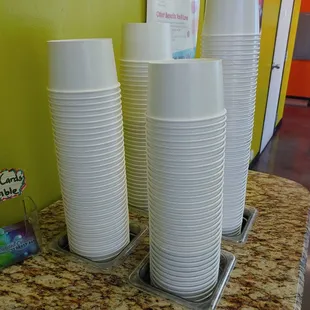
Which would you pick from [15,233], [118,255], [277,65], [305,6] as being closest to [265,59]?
[277,65]

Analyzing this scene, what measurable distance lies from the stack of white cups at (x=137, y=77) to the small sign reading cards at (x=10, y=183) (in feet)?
1.01

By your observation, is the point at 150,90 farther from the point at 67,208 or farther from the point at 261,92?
the point at 261,92

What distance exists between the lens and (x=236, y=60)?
76 cm

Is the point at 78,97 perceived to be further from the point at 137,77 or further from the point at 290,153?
the point at 290,153

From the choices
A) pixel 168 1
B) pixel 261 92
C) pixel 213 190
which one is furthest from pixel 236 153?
pixel 261 92

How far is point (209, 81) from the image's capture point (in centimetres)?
56

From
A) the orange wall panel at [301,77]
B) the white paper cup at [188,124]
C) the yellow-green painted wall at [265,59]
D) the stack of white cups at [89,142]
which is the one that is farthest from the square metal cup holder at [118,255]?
the orange wall panel at [301,77]

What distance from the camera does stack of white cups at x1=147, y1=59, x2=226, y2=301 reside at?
0.56m

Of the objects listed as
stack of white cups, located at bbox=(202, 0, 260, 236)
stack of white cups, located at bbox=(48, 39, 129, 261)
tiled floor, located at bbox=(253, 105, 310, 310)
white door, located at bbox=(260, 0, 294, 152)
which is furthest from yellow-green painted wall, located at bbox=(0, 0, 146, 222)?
white door, located at bbox=(260, 0, 294, 152)

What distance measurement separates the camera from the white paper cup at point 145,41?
32.8 inches

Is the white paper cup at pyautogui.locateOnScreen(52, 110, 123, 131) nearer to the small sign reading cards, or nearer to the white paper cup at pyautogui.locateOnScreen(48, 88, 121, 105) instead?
the white paper cup at pyautogui.locateOnScreen(48, 88, 121, 105)

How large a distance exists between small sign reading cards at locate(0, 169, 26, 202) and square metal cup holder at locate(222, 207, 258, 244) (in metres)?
0.52

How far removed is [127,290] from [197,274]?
0.15 meters

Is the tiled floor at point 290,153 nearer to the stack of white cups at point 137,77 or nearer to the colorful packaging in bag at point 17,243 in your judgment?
the stack of white cups at point 137,77
